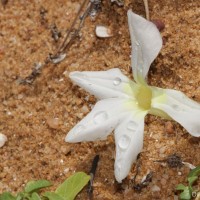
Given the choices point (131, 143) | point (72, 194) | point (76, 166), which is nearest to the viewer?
point (131, 143)

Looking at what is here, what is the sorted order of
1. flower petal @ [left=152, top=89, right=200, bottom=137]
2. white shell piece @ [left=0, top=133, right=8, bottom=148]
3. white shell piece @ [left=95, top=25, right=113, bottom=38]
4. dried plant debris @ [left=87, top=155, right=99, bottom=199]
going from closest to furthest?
flower petal @ [left=152, top=89, right=200, bottom=137] → dried plant debris @ [left=87, top=155, right=99, bottom=199] → white shell piece @ [left=0, top=133, right=8, bottom=148] → white shell piece @ [left=95, top=25, right=113, bottom=38]

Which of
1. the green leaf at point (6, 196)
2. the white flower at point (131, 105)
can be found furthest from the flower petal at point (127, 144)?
the green leaf at point (6, 196)

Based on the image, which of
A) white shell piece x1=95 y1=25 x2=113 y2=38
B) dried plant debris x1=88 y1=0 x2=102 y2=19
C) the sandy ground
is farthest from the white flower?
dried plant debris x1=88 y1=0 x2=102 y2=19

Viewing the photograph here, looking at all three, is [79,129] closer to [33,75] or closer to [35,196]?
[35,196]

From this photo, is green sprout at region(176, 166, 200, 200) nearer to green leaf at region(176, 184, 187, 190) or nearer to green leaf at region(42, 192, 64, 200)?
green leaf at region(176, 184, 187, 190)

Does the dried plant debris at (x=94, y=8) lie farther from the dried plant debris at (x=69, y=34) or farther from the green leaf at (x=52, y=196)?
the green leaf at (x=52, y=196)

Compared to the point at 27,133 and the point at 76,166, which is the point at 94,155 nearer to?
the point at 76,166

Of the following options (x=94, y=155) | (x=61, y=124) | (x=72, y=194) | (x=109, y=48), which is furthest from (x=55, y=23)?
(x=72, y=194)
